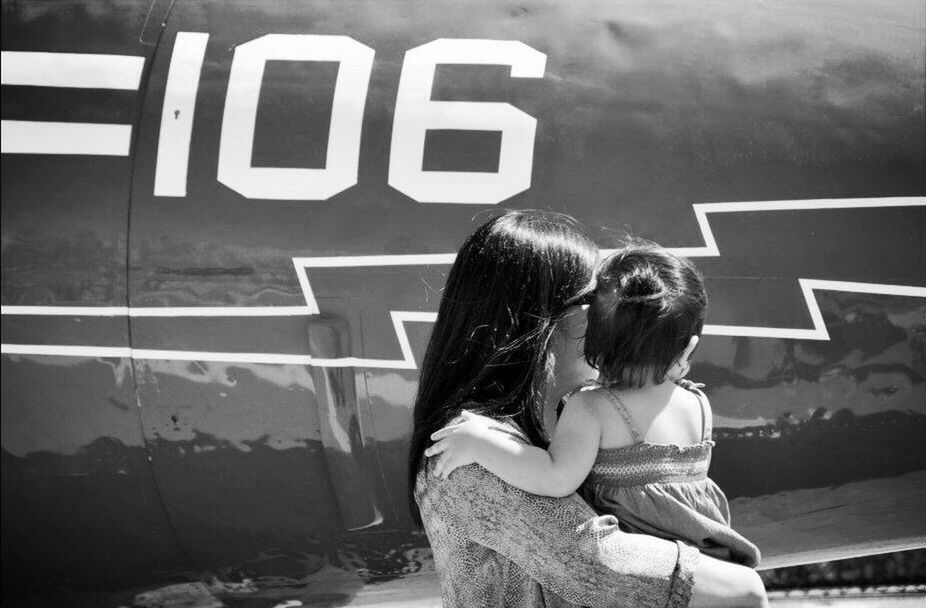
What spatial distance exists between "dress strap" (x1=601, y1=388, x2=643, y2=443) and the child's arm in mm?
94

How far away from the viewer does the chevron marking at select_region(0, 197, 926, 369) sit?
7.11 ft

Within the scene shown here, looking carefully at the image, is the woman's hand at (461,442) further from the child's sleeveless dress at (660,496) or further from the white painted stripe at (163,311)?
the white painted stripe at (163,311)

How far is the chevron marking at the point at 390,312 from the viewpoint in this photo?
2166mm

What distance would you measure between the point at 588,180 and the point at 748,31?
51cm

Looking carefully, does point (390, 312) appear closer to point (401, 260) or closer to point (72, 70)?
point (401, 260)

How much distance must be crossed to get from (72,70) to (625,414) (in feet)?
5.23

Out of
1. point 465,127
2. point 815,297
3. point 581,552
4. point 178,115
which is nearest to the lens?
point 581,552

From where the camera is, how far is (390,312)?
2229 millimetres

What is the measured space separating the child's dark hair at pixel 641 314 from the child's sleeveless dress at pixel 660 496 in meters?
0.07

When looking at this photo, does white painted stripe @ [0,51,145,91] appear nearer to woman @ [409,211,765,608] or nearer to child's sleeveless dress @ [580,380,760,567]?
woman @ [409,211,765,608]

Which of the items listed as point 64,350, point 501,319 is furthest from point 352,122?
point 501,319

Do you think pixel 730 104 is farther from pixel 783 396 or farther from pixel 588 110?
pixel 783 396

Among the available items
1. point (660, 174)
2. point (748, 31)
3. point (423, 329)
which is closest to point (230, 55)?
point (423, 329)

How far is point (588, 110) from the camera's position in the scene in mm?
2283
